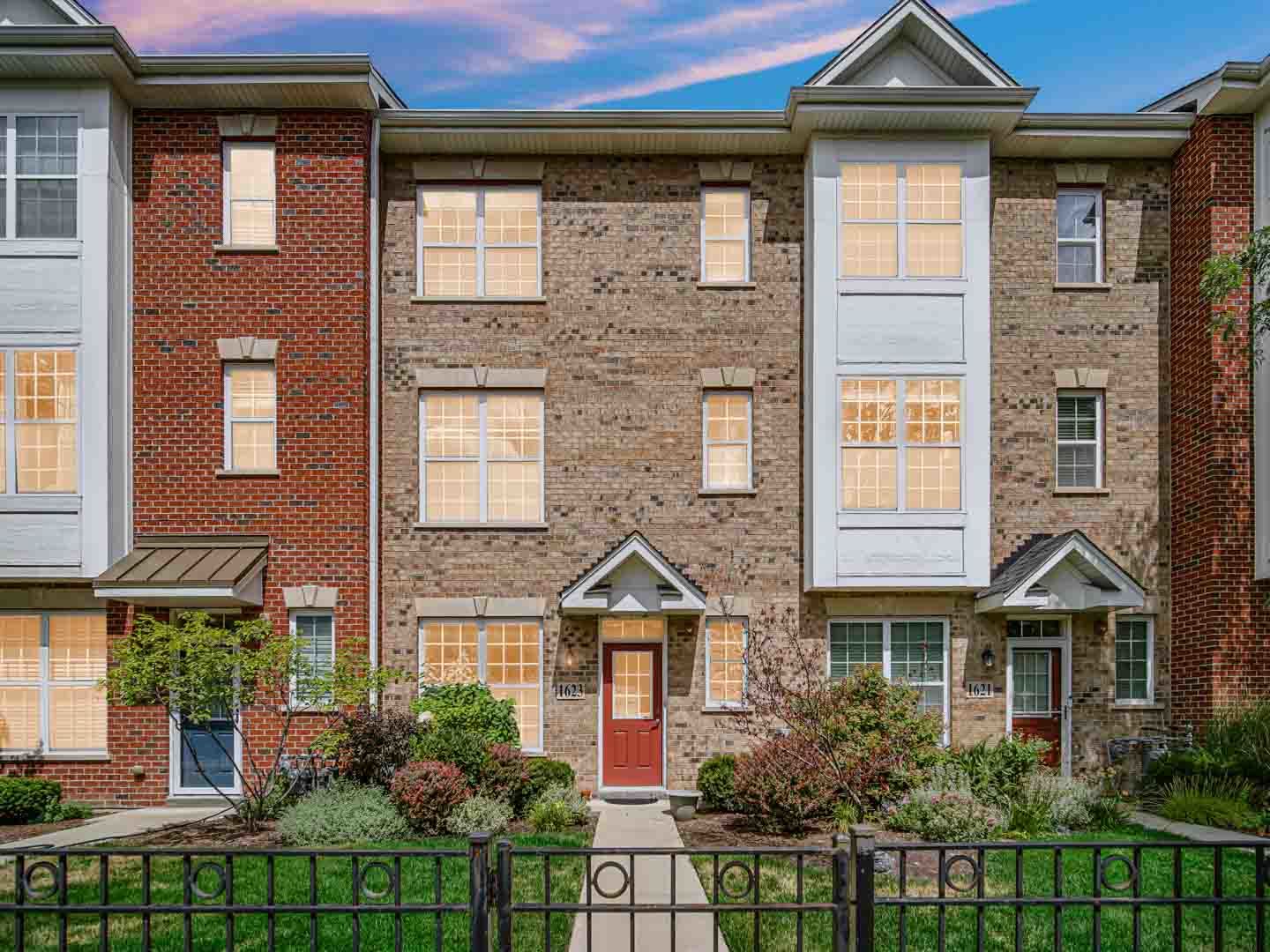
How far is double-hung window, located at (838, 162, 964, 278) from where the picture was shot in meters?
17.0

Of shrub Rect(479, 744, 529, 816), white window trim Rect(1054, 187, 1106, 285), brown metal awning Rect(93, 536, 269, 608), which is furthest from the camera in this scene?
white window trim Rect(1054, 187, 1106, 285)

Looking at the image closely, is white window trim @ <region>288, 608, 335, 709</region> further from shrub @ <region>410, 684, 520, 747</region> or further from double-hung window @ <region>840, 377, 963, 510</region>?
double-hung window @ <region>840, 377, 963, 510</region>

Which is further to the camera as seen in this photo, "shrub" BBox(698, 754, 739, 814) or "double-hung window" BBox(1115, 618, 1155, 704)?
"double-hung window" BBox(1115, 618, 1155, 704)

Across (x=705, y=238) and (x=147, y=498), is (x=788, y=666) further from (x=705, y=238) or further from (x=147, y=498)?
(x=147, y=498)

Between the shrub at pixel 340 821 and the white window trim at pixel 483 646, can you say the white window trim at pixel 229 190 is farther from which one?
the shrub at pixel 340 821

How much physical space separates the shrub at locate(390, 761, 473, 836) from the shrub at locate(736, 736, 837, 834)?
12.5ft

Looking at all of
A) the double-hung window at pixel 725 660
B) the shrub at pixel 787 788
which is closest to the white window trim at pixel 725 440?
the double-hung window at pixel 725 660

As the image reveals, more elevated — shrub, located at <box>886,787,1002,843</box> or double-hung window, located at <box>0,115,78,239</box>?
double-hung window, located at <box>0,115,78,239</box>

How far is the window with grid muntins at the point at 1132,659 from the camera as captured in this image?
1750 centimetres

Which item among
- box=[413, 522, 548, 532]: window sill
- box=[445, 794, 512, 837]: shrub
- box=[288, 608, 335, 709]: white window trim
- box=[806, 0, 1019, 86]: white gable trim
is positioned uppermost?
box=[806, 0, 1019, 86]: white gable trim

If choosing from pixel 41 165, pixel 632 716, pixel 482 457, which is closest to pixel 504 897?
pixel 632 716

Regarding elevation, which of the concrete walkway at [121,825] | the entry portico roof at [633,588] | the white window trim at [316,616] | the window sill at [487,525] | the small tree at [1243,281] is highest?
the small tree at [1243,281]

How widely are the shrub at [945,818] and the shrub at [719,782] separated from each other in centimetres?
295

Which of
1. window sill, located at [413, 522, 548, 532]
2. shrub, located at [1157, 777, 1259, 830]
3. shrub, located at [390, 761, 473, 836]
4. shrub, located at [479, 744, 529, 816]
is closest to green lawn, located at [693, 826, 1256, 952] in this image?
shrub, located at [1157, 777, 1259, 830]
